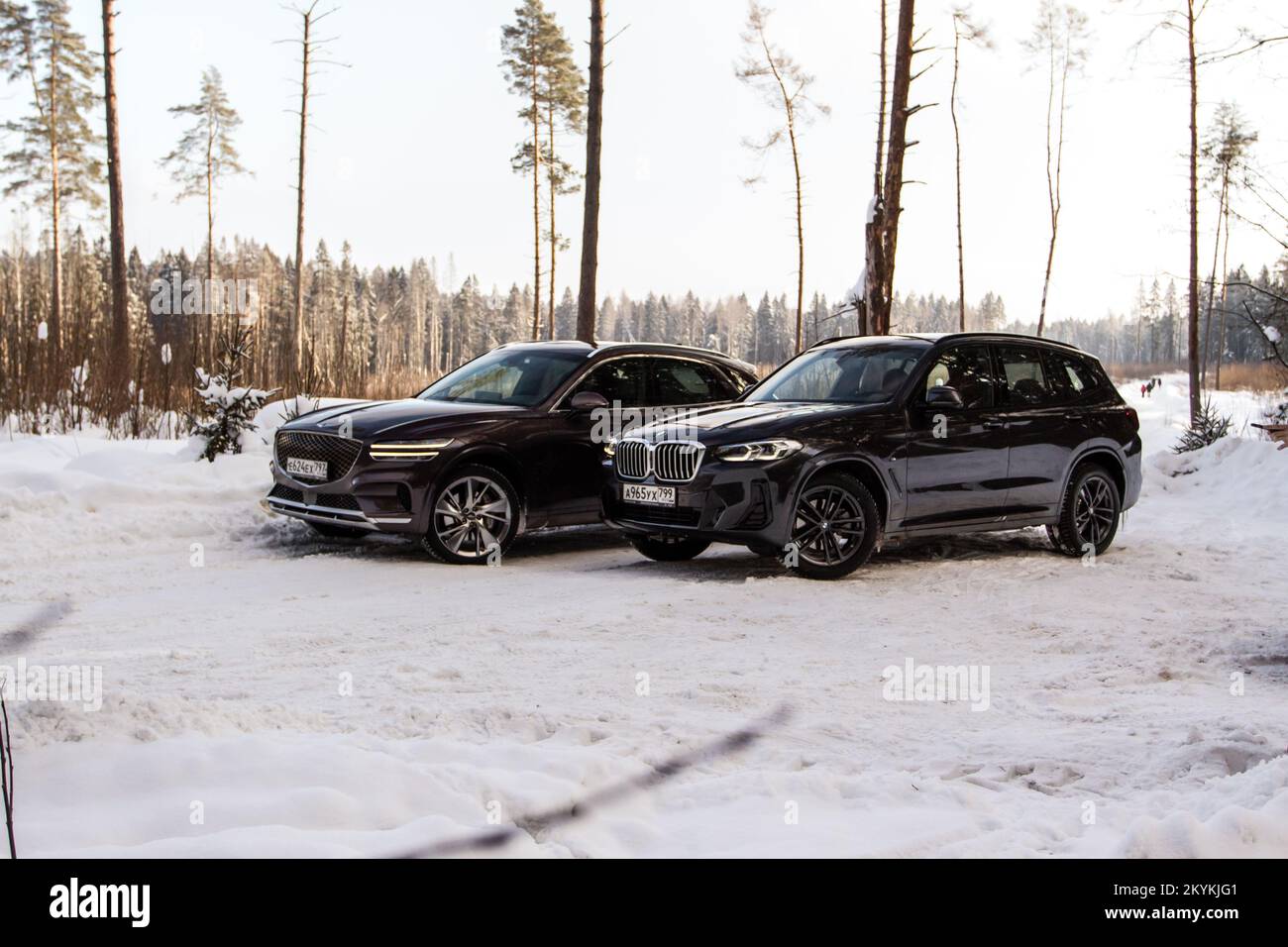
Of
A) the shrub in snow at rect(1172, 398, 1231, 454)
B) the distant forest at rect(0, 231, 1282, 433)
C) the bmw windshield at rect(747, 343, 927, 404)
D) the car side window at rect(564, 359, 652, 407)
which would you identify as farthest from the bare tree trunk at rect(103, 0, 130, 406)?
the shrub in snow at rect(1172, 398, 1231, 454)

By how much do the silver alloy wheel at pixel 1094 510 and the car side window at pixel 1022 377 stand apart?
3.04 ft

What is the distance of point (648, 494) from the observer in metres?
9.40

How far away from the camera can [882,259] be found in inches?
674

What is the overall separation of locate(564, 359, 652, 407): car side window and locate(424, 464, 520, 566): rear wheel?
128cm

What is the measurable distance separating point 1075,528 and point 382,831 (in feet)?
27.8

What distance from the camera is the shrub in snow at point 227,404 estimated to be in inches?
546

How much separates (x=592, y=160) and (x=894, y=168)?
4879 mm

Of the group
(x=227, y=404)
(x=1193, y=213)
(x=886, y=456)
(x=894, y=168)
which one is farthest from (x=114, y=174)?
(x=1193, y=213)

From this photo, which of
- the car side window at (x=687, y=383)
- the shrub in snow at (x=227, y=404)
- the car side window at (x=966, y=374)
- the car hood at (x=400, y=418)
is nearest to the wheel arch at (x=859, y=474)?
the car side window at (x=966, y=374)

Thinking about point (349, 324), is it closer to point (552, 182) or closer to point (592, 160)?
point (552, 182)

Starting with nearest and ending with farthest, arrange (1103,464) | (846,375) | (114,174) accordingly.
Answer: (846,375)
(1103,464)
(114,174)

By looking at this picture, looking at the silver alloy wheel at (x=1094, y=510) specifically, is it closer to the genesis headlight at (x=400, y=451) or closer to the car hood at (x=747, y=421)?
the car hood at (x=747, y=421)
